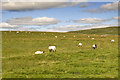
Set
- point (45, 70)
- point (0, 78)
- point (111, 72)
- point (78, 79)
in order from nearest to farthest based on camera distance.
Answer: point (78, 79) → point (0, 78) → point (111, 72) → point (45, 70)

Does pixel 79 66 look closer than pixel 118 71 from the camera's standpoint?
No

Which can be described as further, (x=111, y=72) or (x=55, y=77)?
(x=111, y=72)

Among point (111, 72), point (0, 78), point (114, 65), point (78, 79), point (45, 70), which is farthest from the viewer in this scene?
point (114, 65)

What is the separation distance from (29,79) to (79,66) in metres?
6.60

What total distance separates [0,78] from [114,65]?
12338mm

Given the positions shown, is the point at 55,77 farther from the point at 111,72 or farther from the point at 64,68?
the point at 111,72

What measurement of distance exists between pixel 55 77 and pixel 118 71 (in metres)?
6.56

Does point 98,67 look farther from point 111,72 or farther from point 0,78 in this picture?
point 0,78

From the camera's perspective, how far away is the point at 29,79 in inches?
522

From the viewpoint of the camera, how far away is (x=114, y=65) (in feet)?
57.0

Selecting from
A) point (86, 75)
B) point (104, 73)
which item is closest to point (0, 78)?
point (86, 75)

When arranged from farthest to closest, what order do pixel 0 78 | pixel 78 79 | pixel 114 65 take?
pixel 114 65 → pixel 0 78 → pixel 78 79

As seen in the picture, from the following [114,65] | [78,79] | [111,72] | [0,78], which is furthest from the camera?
[114,65]

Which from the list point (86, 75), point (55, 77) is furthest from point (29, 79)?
point (86, 75)
